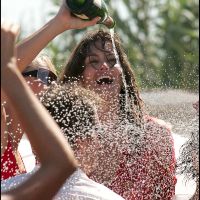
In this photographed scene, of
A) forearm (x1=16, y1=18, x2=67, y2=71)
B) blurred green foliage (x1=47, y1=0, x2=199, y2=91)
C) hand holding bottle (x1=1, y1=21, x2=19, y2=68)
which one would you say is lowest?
blurred green foliage (x1=47, y1=0, x2=199, y2=91)

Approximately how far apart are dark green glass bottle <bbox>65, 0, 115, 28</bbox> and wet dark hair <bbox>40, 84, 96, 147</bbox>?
0.32 m

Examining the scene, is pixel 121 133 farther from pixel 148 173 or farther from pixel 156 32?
pixel 156 32

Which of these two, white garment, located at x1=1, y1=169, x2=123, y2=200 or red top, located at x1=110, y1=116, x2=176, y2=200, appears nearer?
white garment, located at x1=1, y1=169, x2=123, y2=200

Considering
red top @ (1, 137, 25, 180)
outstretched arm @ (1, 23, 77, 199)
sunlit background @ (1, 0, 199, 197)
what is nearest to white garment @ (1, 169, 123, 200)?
red top @ (1, 137, 25, 180)

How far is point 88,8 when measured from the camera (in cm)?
299

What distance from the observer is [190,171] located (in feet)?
10.00

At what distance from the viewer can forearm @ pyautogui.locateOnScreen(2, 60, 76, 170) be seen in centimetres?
159

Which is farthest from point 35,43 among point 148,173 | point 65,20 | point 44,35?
point 148,173

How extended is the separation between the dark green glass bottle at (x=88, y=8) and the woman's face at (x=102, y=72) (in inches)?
12.2

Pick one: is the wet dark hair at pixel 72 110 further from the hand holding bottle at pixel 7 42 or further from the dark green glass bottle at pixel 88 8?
the hand holding bottle at pixel 7 42

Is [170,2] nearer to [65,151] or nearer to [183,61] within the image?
[183,61]

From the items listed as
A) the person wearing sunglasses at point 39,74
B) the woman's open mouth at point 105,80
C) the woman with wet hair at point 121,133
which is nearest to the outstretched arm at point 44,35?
the woman with wet hair at point 121,133

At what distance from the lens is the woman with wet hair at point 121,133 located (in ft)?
10.4

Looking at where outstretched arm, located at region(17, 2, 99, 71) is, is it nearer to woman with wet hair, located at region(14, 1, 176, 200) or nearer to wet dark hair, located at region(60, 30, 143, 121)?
woman with wet hair, located at region(14, 1, 176, 200)
